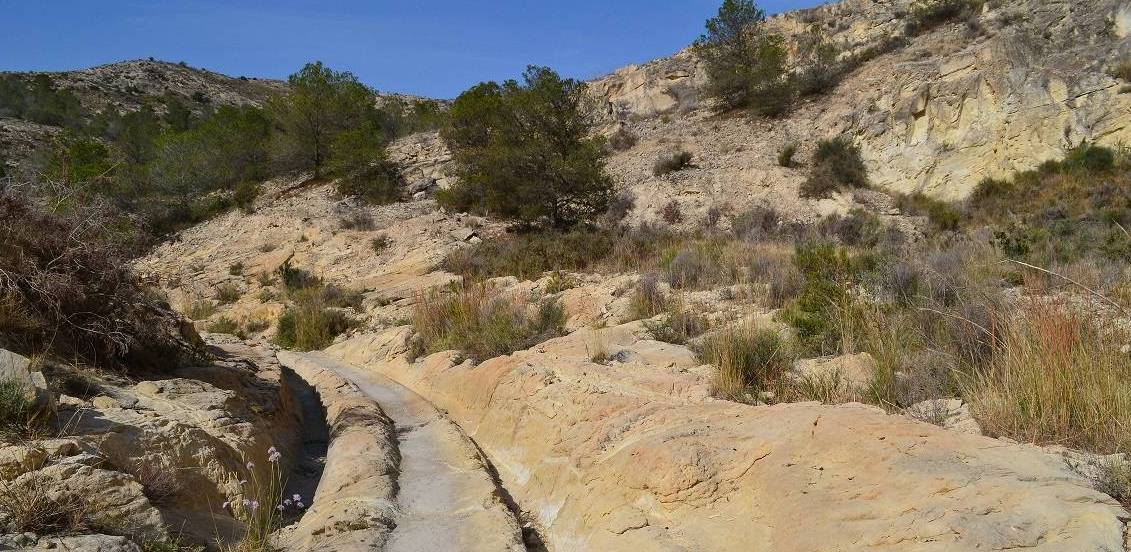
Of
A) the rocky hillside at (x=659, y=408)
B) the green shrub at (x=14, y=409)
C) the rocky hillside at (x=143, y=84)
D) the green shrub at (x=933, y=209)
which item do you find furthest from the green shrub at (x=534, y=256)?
the rocky hillside at (x=143, y=84)

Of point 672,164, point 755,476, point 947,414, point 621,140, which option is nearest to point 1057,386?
point 947,414

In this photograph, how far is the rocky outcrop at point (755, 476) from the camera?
2.49 meters

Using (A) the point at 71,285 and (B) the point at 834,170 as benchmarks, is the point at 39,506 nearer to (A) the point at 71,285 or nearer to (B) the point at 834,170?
(A) the point at 71,285

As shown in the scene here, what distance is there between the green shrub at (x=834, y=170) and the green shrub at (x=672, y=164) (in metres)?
4.47

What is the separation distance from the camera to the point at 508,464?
5965mm

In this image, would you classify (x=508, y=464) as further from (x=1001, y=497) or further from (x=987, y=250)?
(x=987, y=250)

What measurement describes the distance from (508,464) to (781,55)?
2772cm

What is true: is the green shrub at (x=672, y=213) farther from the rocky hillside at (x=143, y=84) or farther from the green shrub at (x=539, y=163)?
the rocky hillside at (x=143, y=84)

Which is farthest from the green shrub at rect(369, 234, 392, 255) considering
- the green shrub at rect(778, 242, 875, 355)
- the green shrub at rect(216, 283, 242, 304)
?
the green shrub at rect(778, 242, 875, 355)

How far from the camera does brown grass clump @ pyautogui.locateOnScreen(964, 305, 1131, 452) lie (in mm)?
2996

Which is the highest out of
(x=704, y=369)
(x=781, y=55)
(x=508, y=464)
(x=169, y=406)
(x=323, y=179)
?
(x=781, y=55)

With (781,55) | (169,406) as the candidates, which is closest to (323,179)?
(781,55)

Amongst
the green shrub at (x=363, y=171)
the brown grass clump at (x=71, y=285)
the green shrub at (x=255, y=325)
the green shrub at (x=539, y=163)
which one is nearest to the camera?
the brown grass clump at (x=71, y=285)

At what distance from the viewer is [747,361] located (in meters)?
5.15
